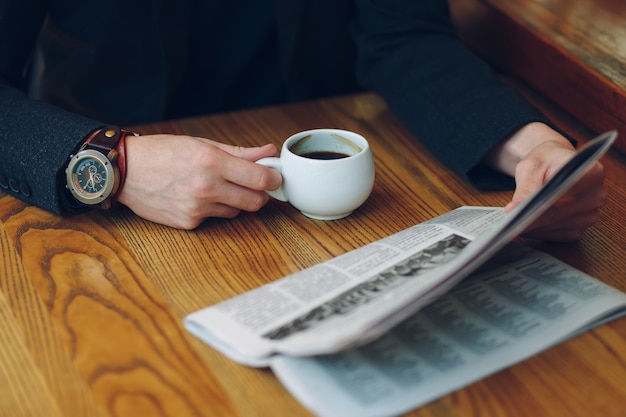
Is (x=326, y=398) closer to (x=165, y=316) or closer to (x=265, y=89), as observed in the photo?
(x=165, y=316)

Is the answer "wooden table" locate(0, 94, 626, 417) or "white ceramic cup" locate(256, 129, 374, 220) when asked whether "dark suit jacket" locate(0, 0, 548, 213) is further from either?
"white ceramic cup" locate(256, 129, 374, 220)

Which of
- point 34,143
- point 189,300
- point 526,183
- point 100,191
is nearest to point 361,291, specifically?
point 189,300

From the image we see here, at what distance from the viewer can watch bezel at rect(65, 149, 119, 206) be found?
1.01 metres

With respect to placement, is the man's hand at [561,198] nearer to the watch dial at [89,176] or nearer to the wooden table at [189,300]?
the wooden table at [189,300]

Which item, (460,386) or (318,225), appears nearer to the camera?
(460,386)

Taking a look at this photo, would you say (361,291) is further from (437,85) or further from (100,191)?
(437,85)

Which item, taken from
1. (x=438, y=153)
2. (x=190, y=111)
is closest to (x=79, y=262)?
(x=438, y=153)

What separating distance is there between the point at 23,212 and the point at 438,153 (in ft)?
2.01

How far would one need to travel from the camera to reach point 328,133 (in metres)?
1.05

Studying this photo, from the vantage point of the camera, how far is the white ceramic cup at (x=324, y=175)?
97 centimetres

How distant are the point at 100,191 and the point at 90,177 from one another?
0.08ft

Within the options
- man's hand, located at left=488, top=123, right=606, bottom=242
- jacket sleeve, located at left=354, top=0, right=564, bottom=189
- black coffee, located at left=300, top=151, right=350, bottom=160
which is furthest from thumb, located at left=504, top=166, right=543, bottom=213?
black coffee, located at left=300, top=151, right=350, bottom=160

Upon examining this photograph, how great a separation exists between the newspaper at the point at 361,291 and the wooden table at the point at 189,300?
3cm

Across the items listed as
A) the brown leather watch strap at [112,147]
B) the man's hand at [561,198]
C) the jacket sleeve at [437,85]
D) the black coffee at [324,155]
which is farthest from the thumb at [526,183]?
the brown leather watch strap at [112,147]
